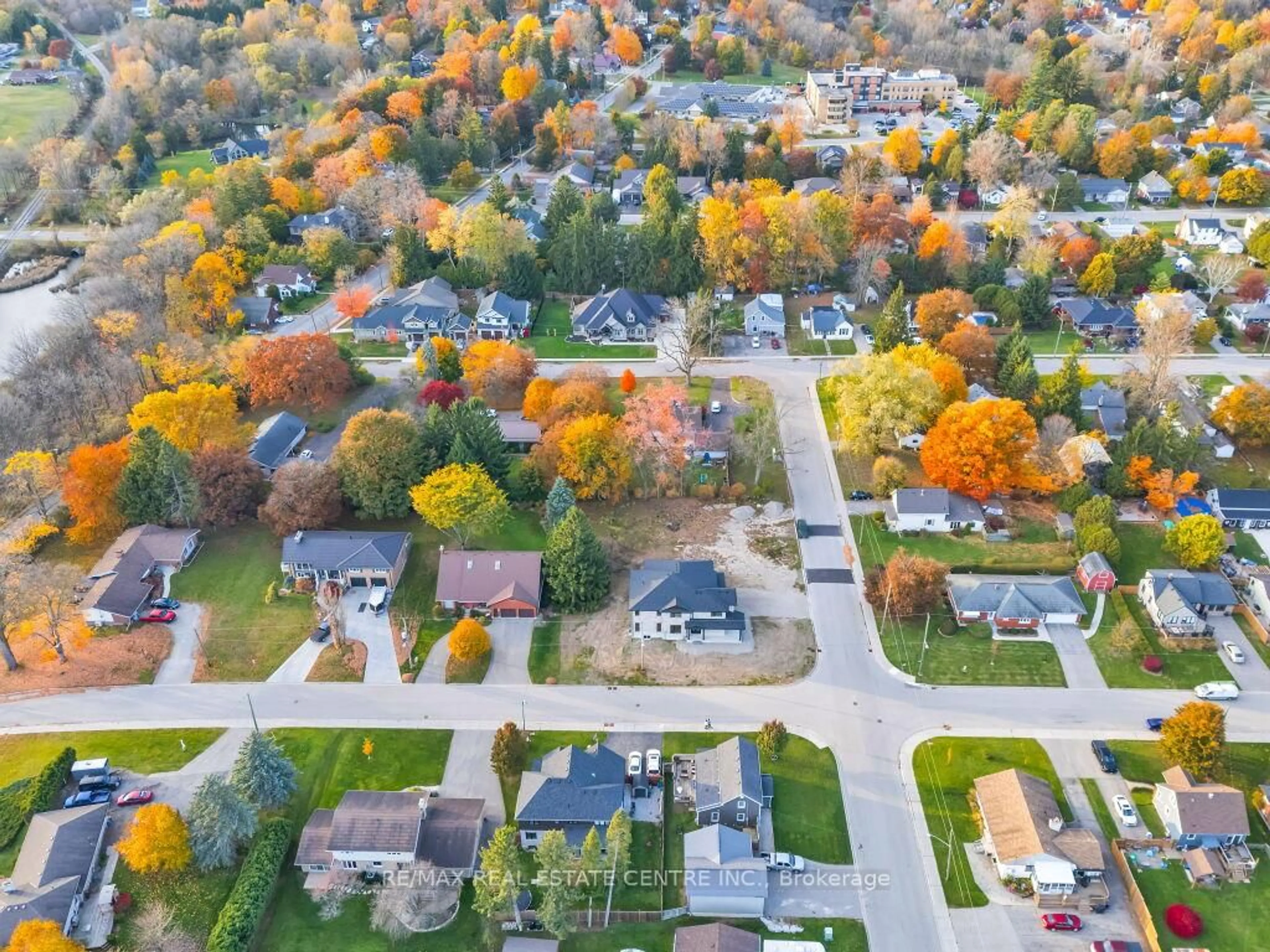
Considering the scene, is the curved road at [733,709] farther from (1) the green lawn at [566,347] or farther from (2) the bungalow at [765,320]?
(2) the bungalow at [765,320]

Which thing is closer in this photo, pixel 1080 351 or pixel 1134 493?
pixel 1134 493

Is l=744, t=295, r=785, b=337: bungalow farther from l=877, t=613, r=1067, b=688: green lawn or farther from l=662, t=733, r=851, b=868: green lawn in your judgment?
l=662, t=733, r=851, b=868: green lawn

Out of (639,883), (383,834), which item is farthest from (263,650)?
(639,883)

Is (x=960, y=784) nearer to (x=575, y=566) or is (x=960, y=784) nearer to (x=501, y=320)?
(x=575, y=566)

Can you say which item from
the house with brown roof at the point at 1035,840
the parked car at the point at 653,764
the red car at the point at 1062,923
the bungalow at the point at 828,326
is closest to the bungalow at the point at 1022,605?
the house with brown roof at the point at 1035,840

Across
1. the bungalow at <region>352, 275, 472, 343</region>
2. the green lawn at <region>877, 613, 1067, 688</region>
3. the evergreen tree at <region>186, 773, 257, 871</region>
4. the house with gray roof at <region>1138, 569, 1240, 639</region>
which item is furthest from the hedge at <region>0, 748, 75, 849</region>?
the house with gray roof at <region>1138, 569, 1240, 639</region>

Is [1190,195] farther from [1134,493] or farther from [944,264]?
[1134,493]
